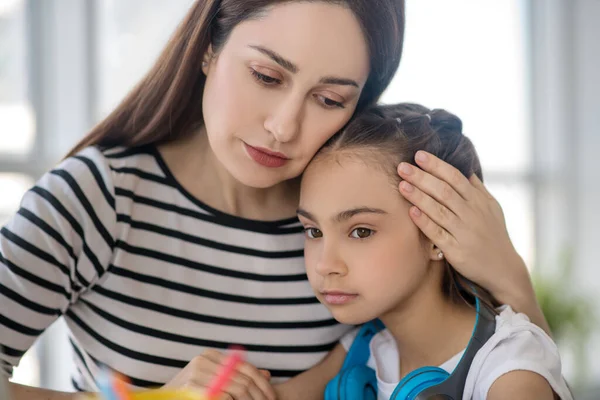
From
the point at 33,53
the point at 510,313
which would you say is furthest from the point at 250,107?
the point at 33,53

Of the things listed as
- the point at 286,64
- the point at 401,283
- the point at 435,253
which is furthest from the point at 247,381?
the point at 286,64

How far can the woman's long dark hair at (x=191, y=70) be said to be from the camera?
1.22m

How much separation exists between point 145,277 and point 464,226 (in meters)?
0.63

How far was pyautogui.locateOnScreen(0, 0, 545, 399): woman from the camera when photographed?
1.17 meters

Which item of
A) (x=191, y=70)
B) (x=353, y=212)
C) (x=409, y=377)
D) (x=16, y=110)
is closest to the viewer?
(x=409, y=377)

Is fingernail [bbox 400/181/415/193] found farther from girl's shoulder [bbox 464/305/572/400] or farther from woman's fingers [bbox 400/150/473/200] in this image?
girl's shoulder [bbox 464/305/572/400]

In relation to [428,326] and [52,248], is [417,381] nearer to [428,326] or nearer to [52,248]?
[428,326]

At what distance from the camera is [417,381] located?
1.12m

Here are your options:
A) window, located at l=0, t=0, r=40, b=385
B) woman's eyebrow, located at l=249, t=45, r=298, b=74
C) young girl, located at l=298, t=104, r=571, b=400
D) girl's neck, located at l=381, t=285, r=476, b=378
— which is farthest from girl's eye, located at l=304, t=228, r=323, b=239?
window, located at l=0, t=0, r=40, b=385

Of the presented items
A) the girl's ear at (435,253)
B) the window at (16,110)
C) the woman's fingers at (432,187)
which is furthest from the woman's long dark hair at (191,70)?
the window at (16,110)

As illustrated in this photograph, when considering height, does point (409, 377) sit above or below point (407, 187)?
below

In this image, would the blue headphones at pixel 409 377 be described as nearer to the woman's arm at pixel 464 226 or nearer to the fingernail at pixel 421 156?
the woman's arm at pixel 464 226

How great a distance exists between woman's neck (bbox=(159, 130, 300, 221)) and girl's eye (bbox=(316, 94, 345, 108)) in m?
0.28

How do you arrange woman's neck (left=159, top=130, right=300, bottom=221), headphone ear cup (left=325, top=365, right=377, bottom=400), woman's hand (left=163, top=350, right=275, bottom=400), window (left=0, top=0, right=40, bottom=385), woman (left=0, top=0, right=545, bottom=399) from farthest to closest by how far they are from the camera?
window (left=0, top=0, right=40, bottom=385), woman's neck (left=159, top=130, right=300, bottom=221), headphone ear cup (left=325, top=365, right=377, bottom=400), woman (left=0, top=0, right=545, bottom=399), woman's hand (left=163, top=350, right=275, bottom=400)
